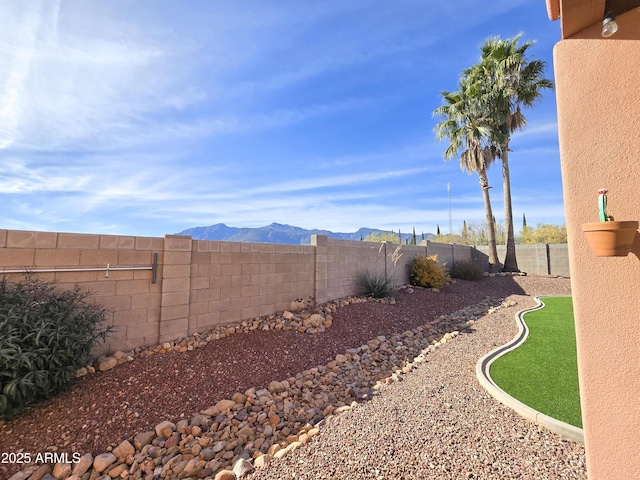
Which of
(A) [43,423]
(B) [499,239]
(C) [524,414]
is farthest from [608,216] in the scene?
(B) [499,239]

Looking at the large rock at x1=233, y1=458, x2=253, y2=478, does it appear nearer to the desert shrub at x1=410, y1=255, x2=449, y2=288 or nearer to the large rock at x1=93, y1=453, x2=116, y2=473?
the large rock at x1=93, y1=453, x2=116, y2=473

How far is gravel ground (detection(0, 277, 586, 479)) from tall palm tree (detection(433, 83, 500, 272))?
1194cm

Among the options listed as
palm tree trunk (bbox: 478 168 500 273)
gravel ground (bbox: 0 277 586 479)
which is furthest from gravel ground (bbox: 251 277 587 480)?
palm tree trunk (bbox: 478 168 500 273)

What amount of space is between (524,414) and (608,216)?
2.46m

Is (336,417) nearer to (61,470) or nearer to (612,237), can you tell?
(61,470)

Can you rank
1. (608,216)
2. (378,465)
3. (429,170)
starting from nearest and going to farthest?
(608,216) < (378,465) < (429,170)

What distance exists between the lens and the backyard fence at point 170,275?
4.16 meters

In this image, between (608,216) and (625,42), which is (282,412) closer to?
(608,216)

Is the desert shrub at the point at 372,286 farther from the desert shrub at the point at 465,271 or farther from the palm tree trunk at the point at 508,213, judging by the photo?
the palm tree trunk at the point at 508,213

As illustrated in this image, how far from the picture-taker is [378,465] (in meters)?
2.60

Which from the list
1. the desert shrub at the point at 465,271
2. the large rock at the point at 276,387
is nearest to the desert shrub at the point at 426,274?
the desert shrub at the point at 465,271

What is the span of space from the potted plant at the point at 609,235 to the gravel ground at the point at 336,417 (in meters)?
1.88

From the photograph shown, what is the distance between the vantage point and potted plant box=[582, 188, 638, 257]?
1.67 m

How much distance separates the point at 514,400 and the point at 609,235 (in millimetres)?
2640
